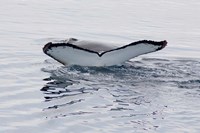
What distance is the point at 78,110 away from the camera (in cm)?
707

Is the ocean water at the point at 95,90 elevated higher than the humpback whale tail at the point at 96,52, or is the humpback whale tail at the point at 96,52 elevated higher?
the humpback whale tail at the point at 96,52

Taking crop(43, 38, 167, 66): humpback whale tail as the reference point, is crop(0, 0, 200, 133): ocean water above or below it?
below

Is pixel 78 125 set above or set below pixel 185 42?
below

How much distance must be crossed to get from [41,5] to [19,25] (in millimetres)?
5959

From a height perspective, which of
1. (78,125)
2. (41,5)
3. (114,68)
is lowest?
(78,125)

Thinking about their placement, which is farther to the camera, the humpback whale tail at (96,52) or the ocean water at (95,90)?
the humpback whale tail at (96,52)

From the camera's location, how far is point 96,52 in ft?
28.2

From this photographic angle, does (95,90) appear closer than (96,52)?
Yes

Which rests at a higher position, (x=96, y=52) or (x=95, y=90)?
(x=96, y=52)

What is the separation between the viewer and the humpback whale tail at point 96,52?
8.60m

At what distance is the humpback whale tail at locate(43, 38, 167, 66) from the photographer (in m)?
8.60

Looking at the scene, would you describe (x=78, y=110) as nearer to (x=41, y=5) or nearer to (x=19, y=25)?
(x=19, y=25)

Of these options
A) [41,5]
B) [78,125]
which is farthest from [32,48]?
[41,5]

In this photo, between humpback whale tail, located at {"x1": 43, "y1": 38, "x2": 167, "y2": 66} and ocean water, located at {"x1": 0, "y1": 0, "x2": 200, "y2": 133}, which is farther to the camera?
humpback whale tail, located at {"x1": 43, "y1": 38, "x2": 167, "y2": 66}
